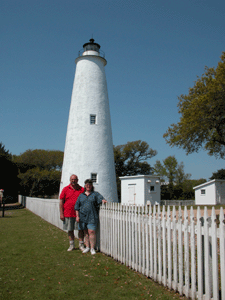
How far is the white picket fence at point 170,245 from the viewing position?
11.2 feet

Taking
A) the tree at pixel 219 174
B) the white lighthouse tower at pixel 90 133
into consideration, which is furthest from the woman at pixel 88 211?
the tree at pixel 219 174

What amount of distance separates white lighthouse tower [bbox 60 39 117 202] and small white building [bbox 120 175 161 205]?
6996 mm

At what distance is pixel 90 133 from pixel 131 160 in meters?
30.5

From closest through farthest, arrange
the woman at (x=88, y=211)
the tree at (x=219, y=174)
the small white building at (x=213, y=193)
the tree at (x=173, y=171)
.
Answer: the woman at (x=88, y=211), the small white building at (x=213, y=193), the tree at (x=219, y=174), the tree at (x=173, y=171)

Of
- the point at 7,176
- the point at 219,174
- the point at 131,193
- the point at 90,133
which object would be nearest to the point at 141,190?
the point at 131,193

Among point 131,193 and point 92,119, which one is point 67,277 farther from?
point 131,193

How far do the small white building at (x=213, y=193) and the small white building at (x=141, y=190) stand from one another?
6.58 metres

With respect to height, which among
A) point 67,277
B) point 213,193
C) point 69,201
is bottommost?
point 67,277

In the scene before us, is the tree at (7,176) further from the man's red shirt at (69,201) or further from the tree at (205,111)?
the man's red shirt at (69,201)

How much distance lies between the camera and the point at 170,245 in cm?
420

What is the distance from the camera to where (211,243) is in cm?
359

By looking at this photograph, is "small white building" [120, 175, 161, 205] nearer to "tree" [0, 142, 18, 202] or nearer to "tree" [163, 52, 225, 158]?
"tree" [163, 52, 225, 158]

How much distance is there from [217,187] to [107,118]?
53.5 feet

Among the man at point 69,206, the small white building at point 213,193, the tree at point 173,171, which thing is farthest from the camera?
the tree at point 173,171
